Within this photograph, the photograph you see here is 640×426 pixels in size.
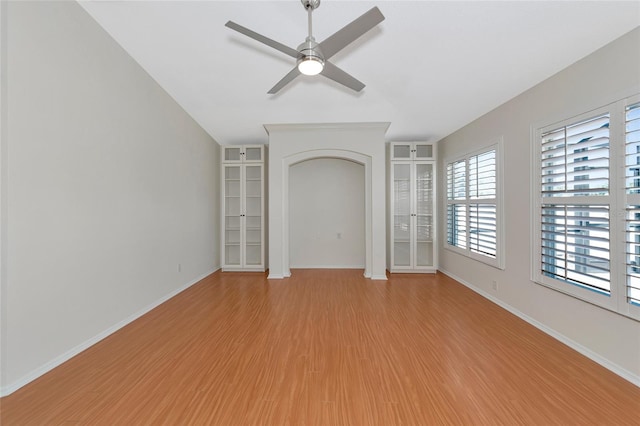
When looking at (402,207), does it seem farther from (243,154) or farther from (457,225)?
(243,154)

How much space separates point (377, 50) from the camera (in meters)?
2.72

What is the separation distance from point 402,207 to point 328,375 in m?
3.59

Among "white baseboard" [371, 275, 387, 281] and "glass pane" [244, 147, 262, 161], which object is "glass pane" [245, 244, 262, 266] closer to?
"glass pane" [244, 147, 262, 161]

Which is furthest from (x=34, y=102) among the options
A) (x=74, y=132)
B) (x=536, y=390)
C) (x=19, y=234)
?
(x=536, y=390)

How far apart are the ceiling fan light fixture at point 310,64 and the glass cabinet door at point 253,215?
3215 mm

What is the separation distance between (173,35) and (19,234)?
94.2 inches

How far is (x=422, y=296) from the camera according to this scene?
3.58 meters

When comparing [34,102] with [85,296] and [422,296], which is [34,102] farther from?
[422,296]

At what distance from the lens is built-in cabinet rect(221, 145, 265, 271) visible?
504 centimetres

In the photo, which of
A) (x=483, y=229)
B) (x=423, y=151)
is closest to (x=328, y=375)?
(x=483, y=229)

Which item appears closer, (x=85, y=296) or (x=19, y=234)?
(x=19, y=234)

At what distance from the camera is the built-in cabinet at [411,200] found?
15.7 ft

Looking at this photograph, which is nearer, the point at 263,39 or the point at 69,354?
the point at 263,39

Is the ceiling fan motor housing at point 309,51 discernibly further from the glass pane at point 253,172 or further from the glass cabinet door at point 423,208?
the glass cabinet door at point 423,208
